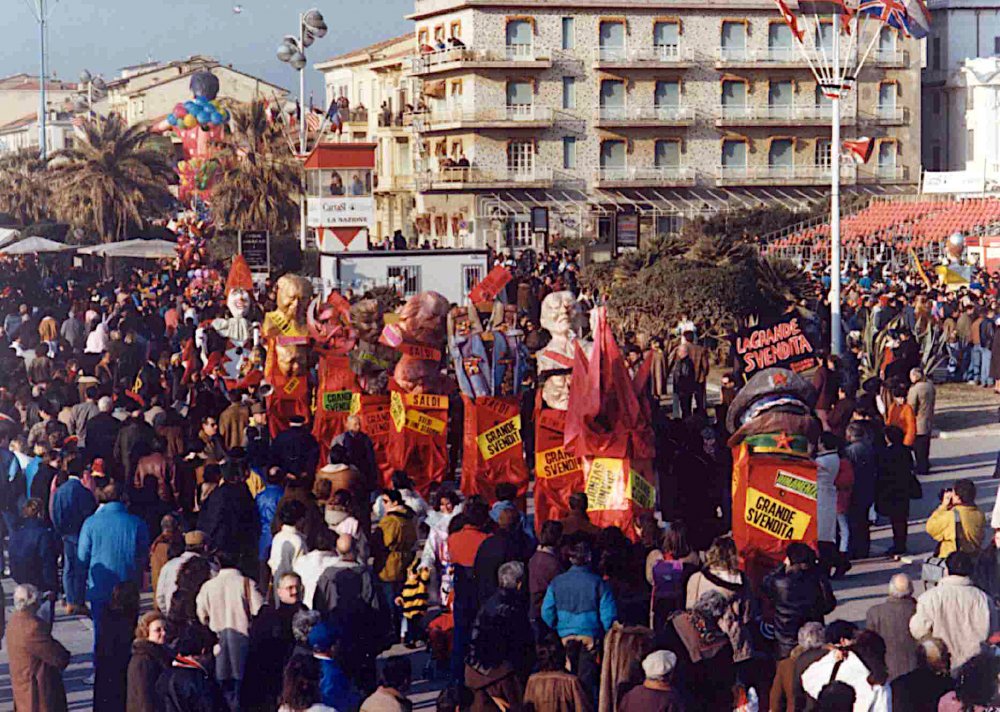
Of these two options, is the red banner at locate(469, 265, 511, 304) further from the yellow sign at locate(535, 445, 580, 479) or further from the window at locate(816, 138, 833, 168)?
the window at locate(816, 138, 833, 168)

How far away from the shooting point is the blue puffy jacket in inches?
380

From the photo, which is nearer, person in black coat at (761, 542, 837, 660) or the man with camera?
person in black coat at (761, 542, 837, 660)

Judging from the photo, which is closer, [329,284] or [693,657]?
[693,657]

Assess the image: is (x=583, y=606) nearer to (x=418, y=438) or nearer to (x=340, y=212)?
(x=418, y=438)

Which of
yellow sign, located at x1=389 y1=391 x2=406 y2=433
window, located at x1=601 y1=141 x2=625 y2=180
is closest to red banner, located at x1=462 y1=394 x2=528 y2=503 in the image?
yellow sign, located at x1=389 y1=391 x2=406 y2=433

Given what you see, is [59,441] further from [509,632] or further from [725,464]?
[509,632]

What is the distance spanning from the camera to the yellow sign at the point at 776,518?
11.3 m

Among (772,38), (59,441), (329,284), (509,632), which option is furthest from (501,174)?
(509,632)

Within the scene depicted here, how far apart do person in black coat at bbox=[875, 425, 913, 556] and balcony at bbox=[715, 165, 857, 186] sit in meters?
49.4

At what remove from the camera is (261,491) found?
41.2 ft

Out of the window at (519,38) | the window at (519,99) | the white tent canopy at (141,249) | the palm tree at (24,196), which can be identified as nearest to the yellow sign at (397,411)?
the white tent canopy at (141,249)

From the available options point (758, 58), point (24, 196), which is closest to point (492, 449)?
point (758, 58)

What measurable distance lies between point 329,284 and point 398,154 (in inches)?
1443

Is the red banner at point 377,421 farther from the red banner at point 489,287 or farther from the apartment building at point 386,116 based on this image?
the apartment building at point 386,116
